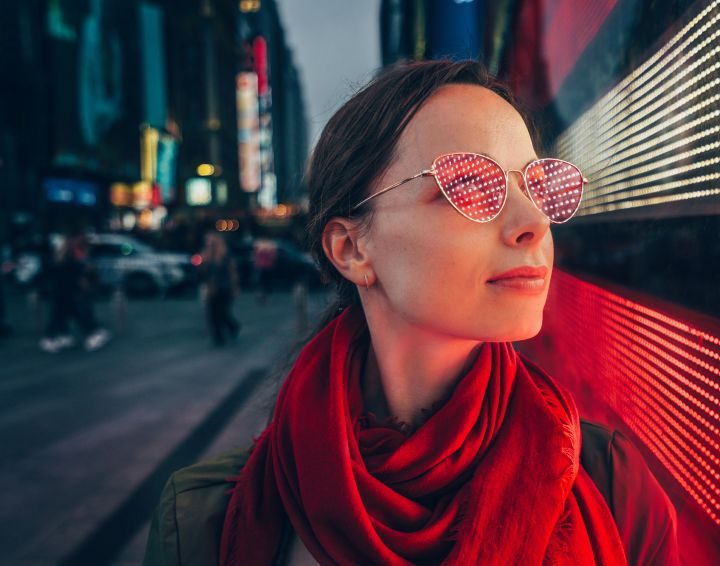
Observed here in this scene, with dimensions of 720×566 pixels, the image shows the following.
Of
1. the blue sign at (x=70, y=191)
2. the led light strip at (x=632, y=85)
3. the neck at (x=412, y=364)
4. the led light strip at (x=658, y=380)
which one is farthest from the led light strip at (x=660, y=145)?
the blue sign at (x=70, y=191)

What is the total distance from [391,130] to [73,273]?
10080 millimetres

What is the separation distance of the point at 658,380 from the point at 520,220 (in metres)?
0.54

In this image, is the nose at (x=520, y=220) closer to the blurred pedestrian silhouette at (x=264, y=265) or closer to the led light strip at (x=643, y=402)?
the led light strip at (x=643, y=402)

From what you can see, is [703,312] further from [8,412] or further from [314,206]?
[8,412]

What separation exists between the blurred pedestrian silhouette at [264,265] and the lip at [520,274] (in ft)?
49.3

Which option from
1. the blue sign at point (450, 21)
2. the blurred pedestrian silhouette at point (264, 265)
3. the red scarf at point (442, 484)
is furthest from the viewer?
the blurred pedestrian silhouette at point (264, 265)

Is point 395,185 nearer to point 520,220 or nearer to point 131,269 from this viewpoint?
point 520,220

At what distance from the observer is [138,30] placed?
31.1 meters

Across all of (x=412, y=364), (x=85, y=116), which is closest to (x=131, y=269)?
(x=85, y=116)

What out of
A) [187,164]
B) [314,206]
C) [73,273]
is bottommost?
[73,273]

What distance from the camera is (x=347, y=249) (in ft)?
4.63

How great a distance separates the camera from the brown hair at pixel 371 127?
127cm

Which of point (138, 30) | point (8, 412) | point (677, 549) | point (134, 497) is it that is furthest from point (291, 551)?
point (138, 30)

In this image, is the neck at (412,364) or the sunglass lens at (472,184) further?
the neck at (412,364)
